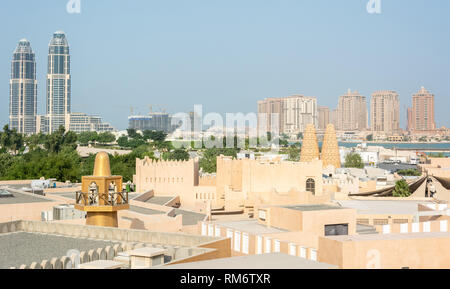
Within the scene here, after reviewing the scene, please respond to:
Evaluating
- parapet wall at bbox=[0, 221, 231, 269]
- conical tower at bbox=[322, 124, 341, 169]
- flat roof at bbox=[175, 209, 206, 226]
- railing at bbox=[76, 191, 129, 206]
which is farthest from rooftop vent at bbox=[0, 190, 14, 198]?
conical tower at bbox=[322, 124, 341, 169]

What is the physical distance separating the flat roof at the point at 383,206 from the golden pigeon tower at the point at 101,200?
52.5ft

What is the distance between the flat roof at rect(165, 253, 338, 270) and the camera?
33.3 ft

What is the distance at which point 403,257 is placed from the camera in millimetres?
14578

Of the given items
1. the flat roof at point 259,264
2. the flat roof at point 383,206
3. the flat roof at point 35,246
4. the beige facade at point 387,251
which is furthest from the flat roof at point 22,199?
the flat roof at point 259,264

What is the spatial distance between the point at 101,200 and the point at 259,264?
25.8 ft

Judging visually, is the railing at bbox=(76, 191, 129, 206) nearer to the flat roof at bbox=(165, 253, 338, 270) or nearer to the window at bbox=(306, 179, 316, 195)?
the flat roof at bbox=(165, 253, 338, 270)

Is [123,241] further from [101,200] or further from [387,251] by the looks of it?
[387,251]

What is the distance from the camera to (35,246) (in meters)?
14.6

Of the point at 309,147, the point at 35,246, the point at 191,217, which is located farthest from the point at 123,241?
the point at 309,147

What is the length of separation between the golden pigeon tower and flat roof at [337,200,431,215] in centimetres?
1599
